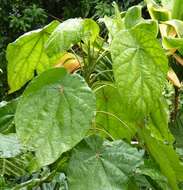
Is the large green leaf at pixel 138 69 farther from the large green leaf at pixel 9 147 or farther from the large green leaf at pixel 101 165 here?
the large green leaf at pixel 9 147

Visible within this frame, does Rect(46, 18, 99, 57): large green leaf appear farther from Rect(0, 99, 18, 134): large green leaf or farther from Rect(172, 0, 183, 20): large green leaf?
Rect(172, 0, 183, 20): large green leaf

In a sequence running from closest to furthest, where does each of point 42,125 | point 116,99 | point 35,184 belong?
point 42,125 → point 35,184 → point 116,99

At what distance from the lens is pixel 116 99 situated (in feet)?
3.98

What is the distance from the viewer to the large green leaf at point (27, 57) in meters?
1.24

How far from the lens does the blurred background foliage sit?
4455 mm

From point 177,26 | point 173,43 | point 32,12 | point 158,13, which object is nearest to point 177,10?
point 158,13

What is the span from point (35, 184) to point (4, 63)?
10.9ft

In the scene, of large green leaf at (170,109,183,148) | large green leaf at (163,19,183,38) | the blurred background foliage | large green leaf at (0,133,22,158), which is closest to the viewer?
large green leaf at (0,133,22,158)

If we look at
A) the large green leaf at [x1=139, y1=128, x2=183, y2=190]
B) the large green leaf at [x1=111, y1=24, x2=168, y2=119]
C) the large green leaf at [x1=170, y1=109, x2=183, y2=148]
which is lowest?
the large green leaf at [x1=170, y1=109, x2=183, y2=148]

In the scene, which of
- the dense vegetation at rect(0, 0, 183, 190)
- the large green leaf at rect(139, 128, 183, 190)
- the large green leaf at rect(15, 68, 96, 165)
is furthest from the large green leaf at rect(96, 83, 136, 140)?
the large green leaf at rect(15, 68, 96, 165)

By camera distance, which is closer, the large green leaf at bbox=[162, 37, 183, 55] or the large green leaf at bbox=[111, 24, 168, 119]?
the large green leaf at bbox=[111, 24, 168, 119]

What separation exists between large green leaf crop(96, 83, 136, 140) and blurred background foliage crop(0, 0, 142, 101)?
3.16 m

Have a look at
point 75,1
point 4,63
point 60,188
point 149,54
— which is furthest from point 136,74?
point 75,1

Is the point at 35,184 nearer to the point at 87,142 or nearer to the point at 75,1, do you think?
the point at 87,142
